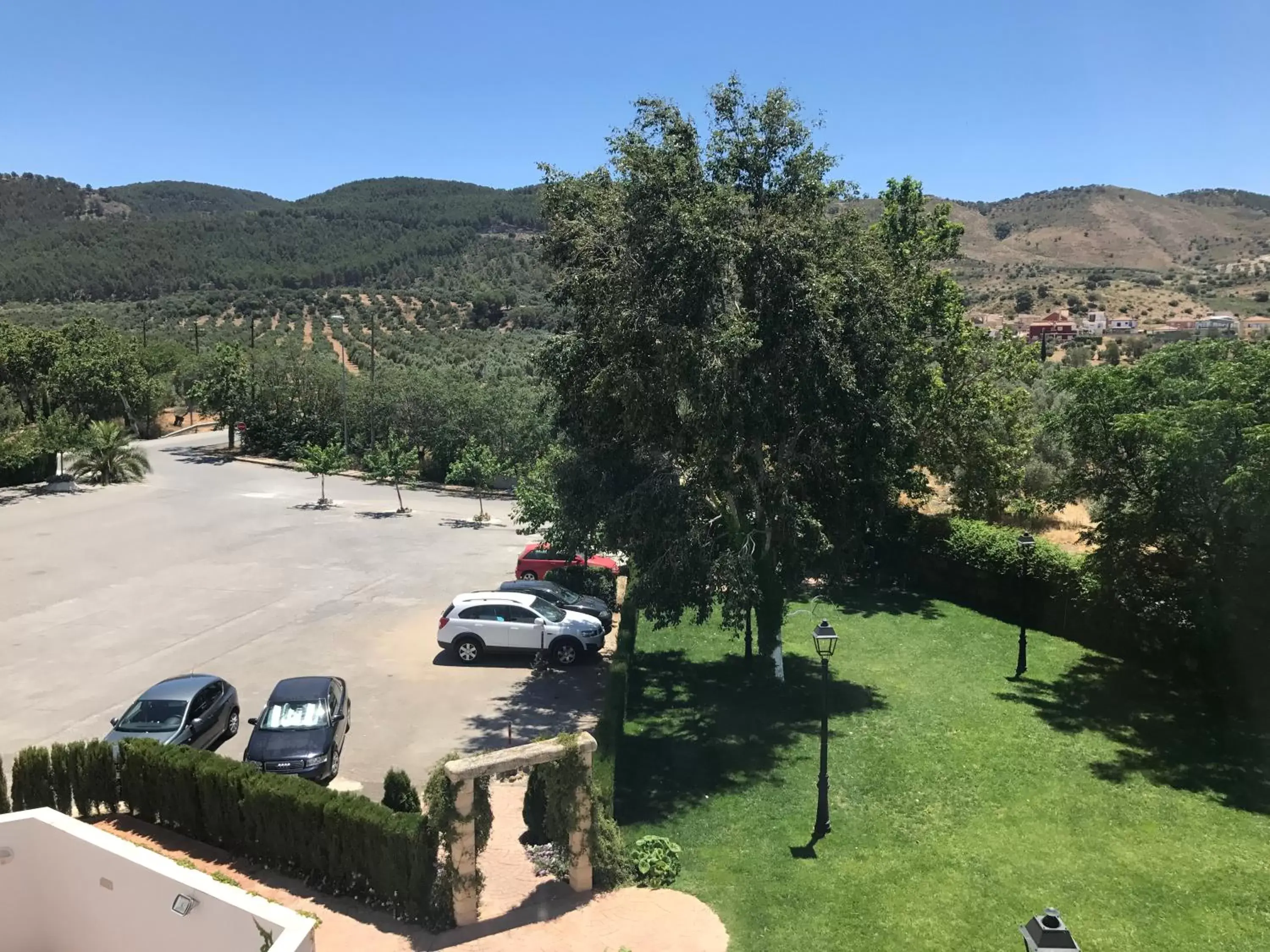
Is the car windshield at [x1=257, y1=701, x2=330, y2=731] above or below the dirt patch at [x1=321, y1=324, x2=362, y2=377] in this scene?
below

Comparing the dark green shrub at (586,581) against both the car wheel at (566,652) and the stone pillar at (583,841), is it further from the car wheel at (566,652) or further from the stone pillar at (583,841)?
the stone pillar at (583,841)

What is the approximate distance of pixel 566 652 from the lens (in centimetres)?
1941

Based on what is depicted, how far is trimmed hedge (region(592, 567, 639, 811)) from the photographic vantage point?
1193 centimetres

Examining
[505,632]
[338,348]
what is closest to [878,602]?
[505,632]

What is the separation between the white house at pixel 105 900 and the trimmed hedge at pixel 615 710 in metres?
4.33

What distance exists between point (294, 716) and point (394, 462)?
79.7 feet

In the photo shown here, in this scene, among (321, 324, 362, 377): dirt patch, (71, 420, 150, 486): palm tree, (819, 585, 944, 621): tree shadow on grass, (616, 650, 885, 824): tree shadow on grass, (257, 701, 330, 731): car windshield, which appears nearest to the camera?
(616, 650, 885, 824): tree shadow on grass

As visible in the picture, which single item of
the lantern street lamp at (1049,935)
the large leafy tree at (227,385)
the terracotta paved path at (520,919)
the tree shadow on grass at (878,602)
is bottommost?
the terracotta paved path at (520,919)

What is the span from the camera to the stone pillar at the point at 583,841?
10.7m

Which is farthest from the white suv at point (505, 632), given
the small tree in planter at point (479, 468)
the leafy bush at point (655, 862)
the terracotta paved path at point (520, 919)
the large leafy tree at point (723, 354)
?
the small tree in planter at point (479, 468)

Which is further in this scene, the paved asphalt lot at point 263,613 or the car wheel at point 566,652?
the car wheel at point 566,652

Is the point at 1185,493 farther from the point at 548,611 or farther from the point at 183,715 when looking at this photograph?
the point at 183,715

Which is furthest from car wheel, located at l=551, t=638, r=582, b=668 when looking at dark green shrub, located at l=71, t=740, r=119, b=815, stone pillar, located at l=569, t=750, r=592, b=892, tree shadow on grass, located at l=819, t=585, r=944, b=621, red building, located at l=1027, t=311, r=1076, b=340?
red building, located at l=1027, t=311, r=1076, b=340

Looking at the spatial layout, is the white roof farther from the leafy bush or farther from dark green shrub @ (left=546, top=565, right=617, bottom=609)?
the leafy bush
